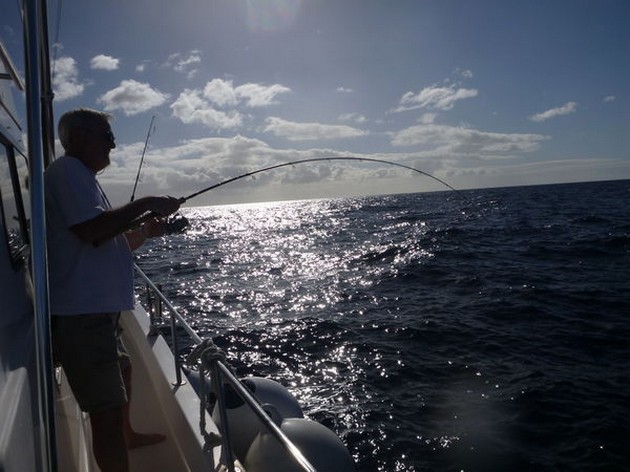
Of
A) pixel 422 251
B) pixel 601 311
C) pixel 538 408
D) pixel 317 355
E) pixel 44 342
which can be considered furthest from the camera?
pixel 422 251

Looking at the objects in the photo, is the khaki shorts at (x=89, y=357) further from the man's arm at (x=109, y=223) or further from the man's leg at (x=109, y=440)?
the man's arm at (x=109, y=223)

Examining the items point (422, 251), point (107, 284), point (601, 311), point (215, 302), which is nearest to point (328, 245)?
point (422, 251)

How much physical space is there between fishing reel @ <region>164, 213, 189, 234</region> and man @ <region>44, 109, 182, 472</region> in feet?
1.74

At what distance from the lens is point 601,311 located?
8.44 meters

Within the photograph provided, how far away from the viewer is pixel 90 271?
77.2 inches

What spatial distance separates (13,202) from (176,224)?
2.95 feet

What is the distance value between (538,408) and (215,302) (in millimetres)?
8327

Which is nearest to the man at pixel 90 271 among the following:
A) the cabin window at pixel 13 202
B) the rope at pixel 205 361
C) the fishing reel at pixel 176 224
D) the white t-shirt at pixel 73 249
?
the white t-shirt at pixel 73 249

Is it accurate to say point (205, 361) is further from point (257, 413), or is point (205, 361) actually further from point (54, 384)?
point (54, 384)

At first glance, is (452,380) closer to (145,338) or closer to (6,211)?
(145,338)

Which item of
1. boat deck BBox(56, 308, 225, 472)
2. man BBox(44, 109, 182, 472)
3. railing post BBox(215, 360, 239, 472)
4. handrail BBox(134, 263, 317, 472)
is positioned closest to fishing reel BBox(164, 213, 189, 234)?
man BBox(44, 109, 182, 472)

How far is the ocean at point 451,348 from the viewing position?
4.83 m

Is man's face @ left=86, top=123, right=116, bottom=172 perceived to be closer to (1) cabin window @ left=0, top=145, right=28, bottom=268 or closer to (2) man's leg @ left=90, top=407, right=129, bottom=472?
(1) cabin window @ left=0, top=145, right=28, bottom=268

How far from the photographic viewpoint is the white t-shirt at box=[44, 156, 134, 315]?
187 cm
